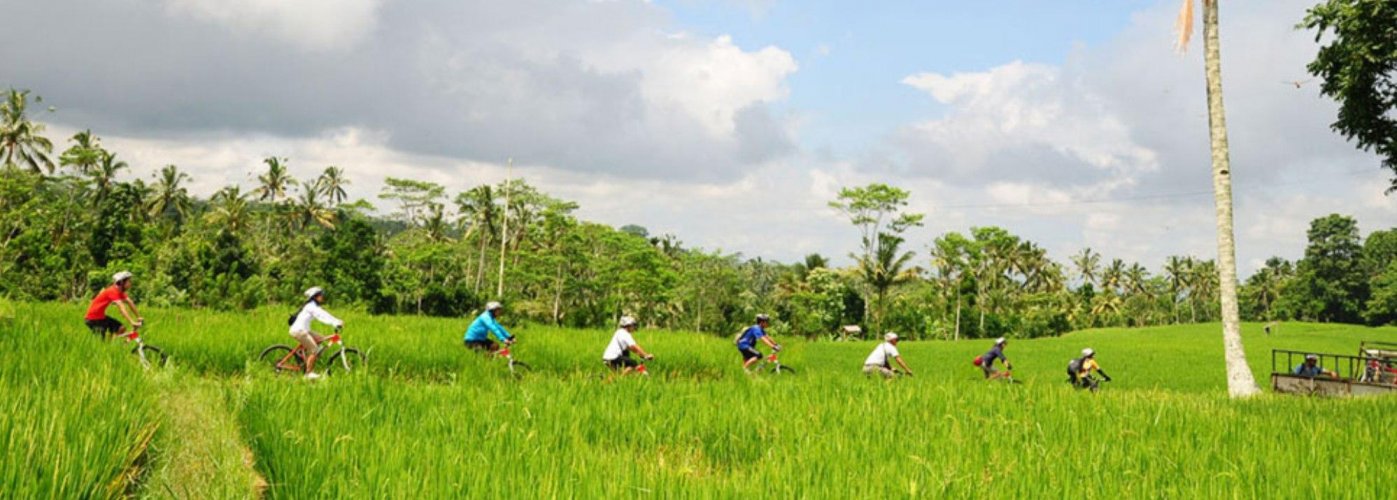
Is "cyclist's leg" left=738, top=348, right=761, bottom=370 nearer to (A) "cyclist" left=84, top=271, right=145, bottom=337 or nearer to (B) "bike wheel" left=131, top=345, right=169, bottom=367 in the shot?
(B) "bike wheel" left=131, top=345, right=169, bottom=367

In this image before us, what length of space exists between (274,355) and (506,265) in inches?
1795

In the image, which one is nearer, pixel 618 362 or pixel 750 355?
pixel 618 362

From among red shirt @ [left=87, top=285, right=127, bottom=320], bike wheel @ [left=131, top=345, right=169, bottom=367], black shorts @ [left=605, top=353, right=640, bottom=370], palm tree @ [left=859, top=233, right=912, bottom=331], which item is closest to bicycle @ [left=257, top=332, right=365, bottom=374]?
bike wheel @ [left=131, top=345, right=169, bottom=367]

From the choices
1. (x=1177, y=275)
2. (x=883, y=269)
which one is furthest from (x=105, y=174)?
(x=1177, y=275)

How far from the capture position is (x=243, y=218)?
7262 centimetres

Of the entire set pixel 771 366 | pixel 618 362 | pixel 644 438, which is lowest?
pixel 771 366

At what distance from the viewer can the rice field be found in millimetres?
4168

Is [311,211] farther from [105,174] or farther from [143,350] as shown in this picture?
[143,350]

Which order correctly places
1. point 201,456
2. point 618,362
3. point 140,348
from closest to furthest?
point 201,456
point 140,348
point 618,362

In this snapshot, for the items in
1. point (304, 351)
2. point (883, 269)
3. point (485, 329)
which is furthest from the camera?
point (883, 269)

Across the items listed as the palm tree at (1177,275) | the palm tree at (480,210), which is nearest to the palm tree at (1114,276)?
the palm tree at (1177,275)

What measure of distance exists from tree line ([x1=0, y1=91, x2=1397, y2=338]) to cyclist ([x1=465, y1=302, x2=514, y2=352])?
23188mm

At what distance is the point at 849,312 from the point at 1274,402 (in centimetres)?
5095

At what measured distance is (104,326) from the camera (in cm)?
1252
